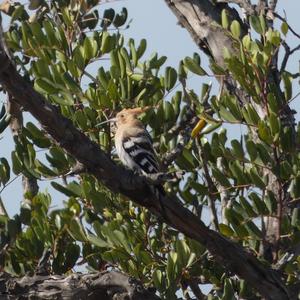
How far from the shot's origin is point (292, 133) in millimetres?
5867

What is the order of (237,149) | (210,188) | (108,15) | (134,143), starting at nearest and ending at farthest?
(237,149) → (210,188) → (134,143) → (108,15)

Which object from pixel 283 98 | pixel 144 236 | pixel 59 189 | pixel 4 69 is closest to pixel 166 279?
pixel 144 236

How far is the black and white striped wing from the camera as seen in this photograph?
6535 mm

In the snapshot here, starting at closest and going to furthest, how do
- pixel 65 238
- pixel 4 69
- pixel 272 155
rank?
pixel 4 69 → pixel 272 155 → pixel 65 238

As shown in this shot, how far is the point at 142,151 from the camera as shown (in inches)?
264

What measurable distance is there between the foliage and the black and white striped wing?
0.08 metres

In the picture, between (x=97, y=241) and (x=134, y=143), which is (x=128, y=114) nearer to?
(x=134, y=143)

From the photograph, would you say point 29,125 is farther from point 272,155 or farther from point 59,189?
point 272,155

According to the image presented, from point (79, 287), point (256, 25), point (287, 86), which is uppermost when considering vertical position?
point (256, 25)

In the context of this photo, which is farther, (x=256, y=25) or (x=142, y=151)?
(x=142, y=151)

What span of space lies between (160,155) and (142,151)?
21 centimetres

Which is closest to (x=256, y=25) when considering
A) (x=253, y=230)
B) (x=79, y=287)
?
(x=253, y=230)

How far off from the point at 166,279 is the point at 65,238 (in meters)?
0.67

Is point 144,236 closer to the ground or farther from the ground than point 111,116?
closer to the ground
